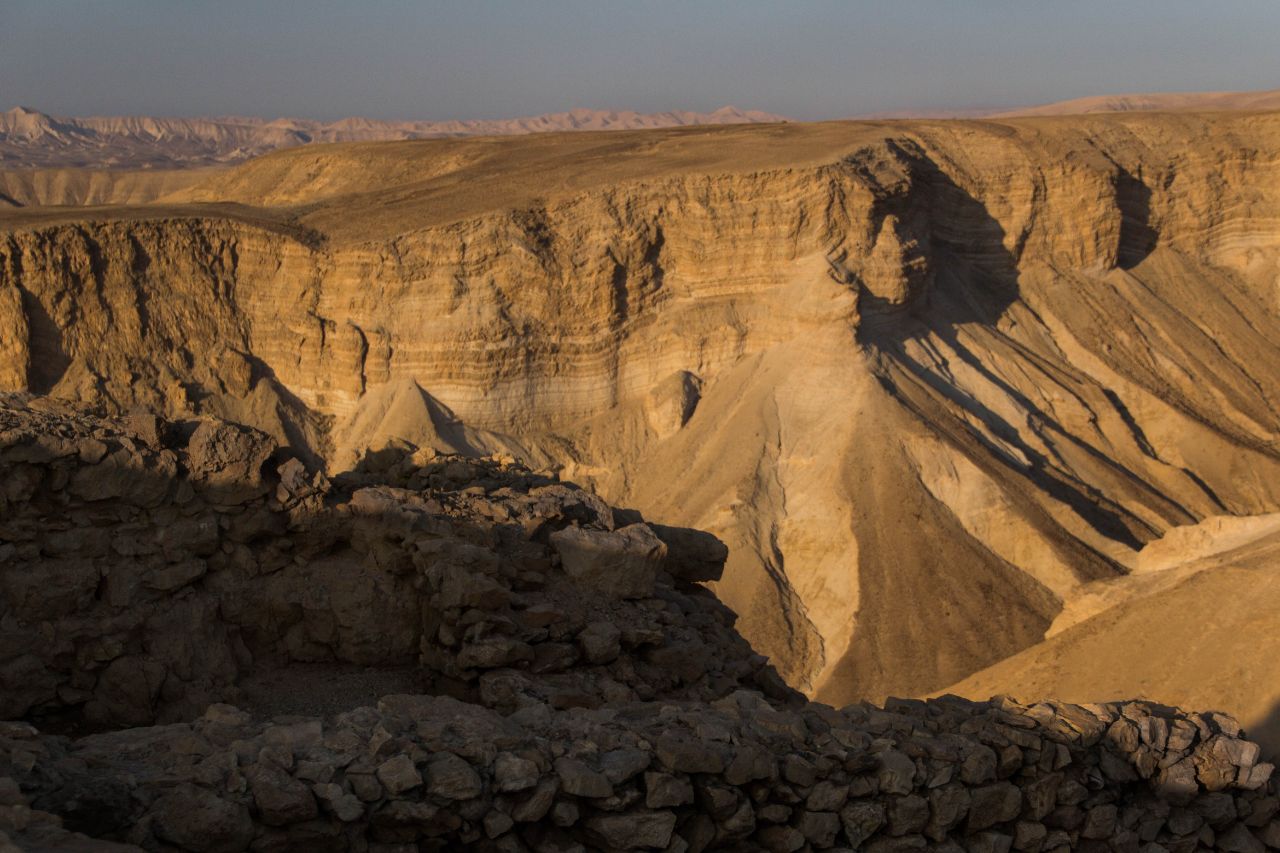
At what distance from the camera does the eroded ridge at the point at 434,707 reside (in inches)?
237

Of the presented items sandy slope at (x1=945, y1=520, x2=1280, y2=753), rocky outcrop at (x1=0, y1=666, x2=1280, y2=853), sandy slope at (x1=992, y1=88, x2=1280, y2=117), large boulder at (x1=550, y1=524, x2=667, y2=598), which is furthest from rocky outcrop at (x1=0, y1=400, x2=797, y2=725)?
sandy slope at (x1=992, y1=88, x2=1280, y2=117)

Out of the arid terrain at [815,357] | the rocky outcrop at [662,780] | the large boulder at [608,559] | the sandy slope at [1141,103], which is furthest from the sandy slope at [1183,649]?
the sandy slope at [1141,103]

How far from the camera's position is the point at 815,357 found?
28.6m

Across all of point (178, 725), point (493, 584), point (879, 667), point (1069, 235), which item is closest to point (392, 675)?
point (493, 584)

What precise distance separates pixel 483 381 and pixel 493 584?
2167 cm

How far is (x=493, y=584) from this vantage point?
8.66 meters

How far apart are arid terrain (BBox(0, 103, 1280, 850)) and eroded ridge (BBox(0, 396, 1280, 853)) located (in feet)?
2.10

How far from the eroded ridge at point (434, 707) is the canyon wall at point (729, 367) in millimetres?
13731

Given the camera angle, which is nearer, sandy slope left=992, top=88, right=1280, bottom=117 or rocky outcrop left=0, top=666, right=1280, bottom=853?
rocky outcrop left=0, top=666, right=1280, bottom=853

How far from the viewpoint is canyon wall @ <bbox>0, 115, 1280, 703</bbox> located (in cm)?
2469

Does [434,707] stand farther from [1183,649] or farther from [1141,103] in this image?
[1141,103]

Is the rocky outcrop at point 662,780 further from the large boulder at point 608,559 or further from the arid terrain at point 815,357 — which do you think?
the arid terrain at point 815,357

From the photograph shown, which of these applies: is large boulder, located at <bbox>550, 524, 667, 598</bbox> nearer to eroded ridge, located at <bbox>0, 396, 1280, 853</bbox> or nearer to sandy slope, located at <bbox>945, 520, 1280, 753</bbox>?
eroded ridge, located at <bbox>0, 396, 1280, 853</bbox>

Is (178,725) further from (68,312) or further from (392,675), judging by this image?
(68,312)
